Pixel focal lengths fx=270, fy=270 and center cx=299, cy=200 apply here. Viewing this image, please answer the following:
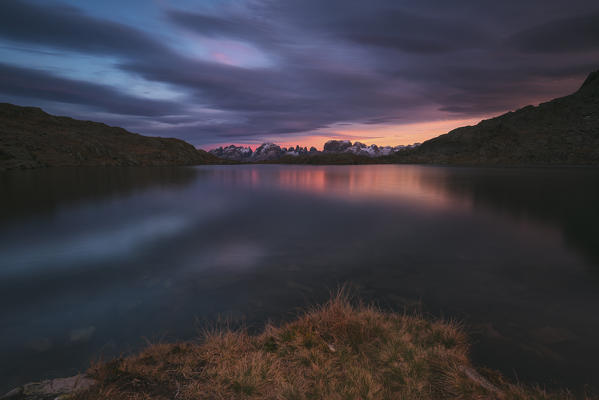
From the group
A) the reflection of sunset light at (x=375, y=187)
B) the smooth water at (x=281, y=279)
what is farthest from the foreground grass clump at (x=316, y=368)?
the reflection of sunset light at (x=375, y=187)

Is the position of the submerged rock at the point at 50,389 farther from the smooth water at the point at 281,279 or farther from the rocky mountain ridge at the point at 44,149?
the rocky mountain ridge at the point at 44,149

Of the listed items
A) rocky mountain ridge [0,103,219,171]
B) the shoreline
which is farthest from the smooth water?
rocky mountain ridge [0,103,219,171]

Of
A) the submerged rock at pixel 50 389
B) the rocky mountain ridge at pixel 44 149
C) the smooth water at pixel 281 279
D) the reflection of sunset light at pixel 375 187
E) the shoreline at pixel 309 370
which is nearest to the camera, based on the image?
the submerged rock at pixel 50 389

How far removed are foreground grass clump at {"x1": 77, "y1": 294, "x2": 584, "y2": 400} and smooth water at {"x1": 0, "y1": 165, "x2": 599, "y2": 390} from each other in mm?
1441

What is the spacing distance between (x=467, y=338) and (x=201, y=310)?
6.96 metres

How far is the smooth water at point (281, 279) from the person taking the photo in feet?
20.7

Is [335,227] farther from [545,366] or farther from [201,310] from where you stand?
[545,366]

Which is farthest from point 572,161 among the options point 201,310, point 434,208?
point 201,310

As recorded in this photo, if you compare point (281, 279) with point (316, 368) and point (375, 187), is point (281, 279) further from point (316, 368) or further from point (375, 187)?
point (375, 187)

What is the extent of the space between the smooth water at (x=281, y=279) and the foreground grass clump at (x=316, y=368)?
1441mm

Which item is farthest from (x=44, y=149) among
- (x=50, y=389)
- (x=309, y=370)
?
(x=309, y=370)

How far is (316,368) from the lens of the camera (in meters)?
4.77

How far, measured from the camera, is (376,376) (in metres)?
4.66

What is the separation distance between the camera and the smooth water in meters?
6.30
